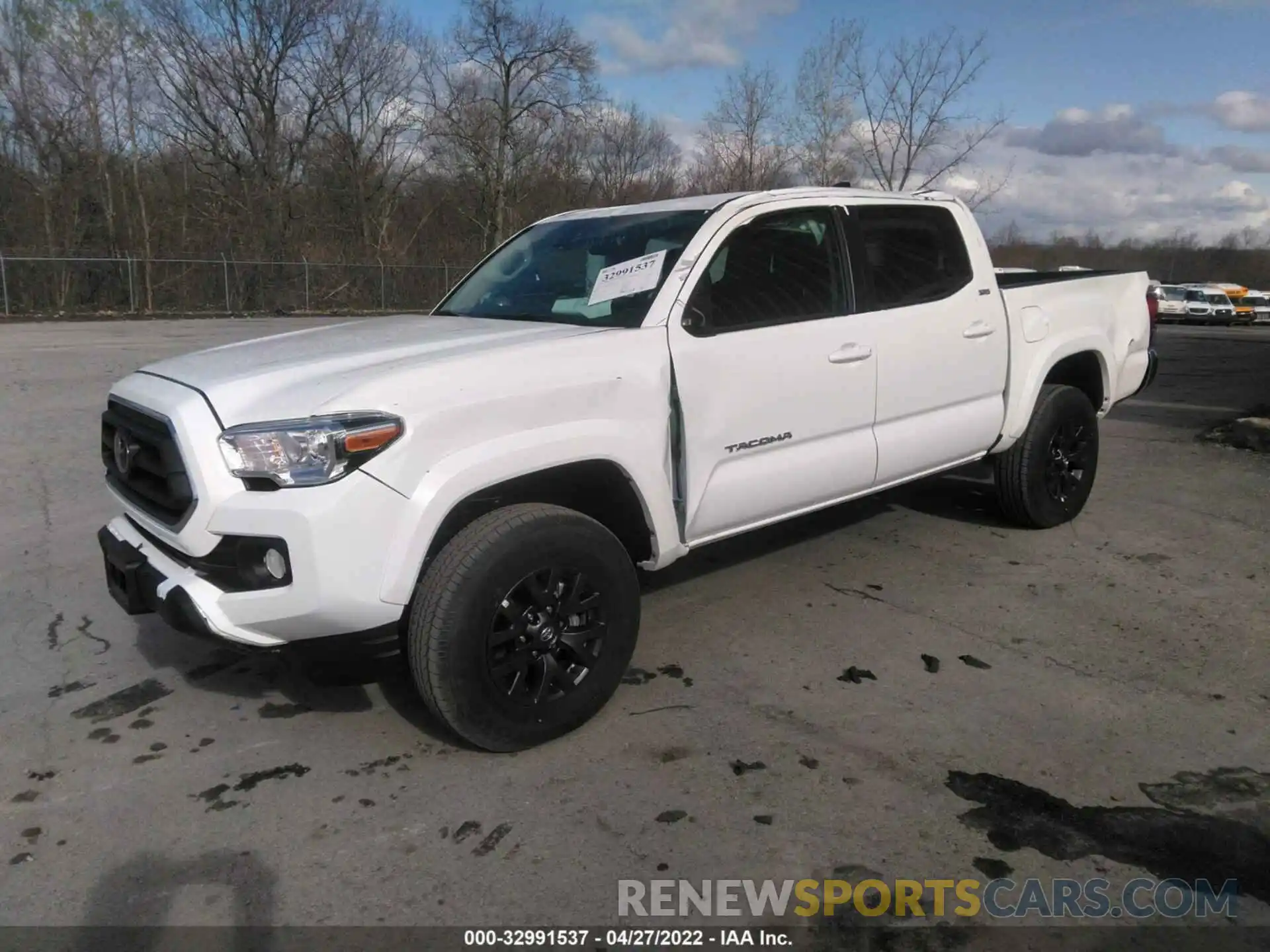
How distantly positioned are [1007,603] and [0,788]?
4163 mm

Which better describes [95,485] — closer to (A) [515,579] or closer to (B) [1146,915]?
(A) [515,579]

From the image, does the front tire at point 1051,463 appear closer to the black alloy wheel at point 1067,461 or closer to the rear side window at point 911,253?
the black alloy wheel at point 1067,461

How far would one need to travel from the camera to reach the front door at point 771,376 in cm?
357

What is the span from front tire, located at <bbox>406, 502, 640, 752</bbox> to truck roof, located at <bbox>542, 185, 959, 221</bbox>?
1617mm

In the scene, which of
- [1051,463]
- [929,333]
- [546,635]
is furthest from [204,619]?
[1051,463]

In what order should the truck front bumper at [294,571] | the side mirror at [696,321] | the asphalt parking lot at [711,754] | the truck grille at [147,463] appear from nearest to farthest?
1. the asphalt parking lot at [711,754]
2. the truck front bumper at [294,571]
3. the truck grille at [147,463]
4. the side mirror at [696,321]

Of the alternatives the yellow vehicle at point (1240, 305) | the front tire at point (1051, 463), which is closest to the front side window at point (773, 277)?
the front tire at point (1051, 463)

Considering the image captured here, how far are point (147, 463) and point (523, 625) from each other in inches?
55.3

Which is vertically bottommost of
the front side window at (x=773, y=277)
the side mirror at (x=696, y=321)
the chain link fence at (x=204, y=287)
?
the side mirror at (x=696, y=321)

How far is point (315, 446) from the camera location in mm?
2760

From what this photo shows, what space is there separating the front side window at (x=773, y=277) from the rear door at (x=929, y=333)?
Result: 181mm

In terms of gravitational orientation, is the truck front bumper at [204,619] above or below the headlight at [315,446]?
below

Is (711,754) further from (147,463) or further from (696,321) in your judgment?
(147,463)

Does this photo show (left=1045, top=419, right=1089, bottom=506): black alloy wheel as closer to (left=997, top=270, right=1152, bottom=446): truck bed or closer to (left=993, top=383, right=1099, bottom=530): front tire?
(left=993, top=383, right=1099, bottom=530): front tire
